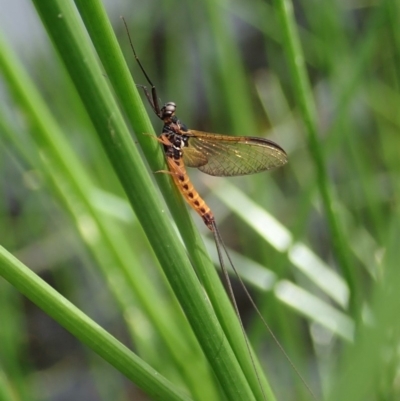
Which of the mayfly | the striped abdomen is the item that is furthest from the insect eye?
the striped abdomen

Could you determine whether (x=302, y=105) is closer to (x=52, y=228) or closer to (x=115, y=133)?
(x=115, y=133)

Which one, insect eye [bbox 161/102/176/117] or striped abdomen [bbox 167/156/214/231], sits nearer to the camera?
striped abdomen [bbox 167/156/214/231]

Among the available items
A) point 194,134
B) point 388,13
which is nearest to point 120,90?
point 194,134

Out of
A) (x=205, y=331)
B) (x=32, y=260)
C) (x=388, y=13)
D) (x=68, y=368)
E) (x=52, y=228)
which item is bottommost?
(x=68, y=368)

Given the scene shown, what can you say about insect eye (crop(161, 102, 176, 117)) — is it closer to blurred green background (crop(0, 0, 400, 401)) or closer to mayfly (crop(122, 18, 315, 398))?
mayfly (crop(122, 18, 315, 398))

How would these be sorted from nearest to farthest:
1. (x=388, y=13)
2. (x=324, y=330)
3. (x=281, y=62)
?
1. (x=388, y=13)
2. (x=324, y=330)
3. (x=281, y=62)

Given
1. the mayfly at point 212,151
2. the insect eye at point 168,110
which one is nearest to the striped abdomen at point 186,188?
the mayfly at point 212,151

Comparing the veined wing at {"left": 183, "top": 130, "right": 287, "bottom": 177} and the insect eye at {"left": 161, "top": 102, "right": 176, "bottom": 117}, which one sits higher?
the insect eye at {"left": 161, "top": 102, "right": 176, "bottom": 117}
